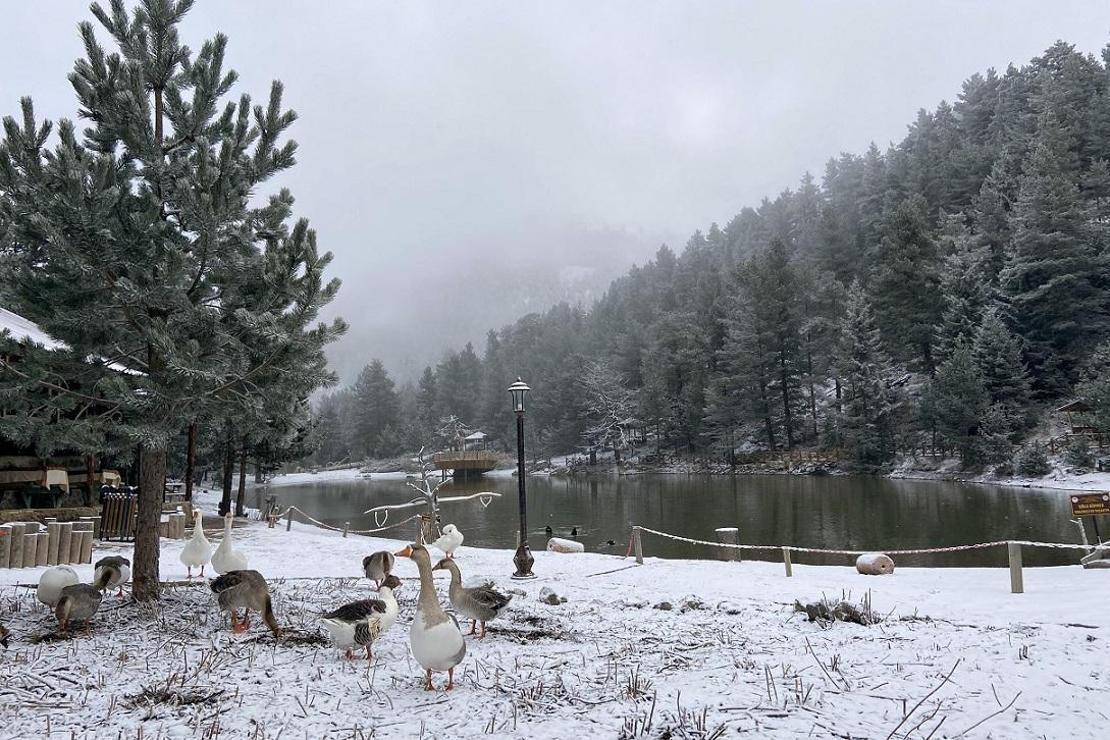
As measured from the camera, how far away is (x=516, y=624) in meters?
6.82

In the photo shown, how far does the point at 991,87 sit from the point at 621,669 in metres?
76.1

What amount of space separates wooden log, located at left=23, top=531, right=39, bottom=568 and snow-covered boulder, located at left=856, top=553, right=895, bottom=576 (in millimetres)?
14627

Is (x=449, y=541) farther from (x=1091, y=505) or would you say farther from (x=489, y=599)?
(x=1091, y=505)

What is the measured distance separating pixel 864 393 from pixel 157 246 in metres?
40.3

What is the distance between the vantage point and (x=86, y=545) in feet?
36.5

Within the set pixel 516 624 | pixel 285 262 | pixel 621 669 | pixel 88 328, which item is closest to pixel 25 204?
pixel 88 328

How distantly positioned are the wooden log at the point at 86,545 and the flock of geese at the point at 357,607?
4141 millimetres

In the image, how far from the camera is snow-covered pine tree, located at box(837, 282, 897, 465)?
1500 inches

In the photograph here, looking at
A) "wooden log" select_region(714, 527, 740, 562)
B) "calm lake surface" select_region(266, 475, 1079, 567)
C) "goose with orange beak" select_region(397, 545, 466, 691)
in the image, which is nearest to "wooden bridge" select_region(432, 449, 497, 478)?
"calm lake surface" select_region(266, 475, 1079, 567)

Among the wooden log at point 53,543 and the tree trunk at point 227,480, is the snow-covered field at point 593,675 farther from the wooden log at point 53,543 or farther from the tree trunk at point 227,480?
the tree trunk at point 227,480

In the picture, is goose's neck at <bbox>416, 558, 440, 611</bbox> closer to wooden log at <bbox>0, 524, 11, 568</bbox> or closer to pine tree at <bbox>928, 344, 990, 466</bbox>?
wooden log at <bbox>0, 524, 11, 568</bbox>

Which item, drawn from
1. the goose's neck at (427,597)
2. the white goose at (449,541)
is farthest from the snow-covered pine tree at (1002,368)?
the goose's neck at (427,597)

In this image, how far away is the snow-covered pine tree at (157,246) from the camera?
228 inches

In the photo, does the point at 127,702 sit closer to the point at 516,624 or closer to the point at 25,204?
the point at 516,624
